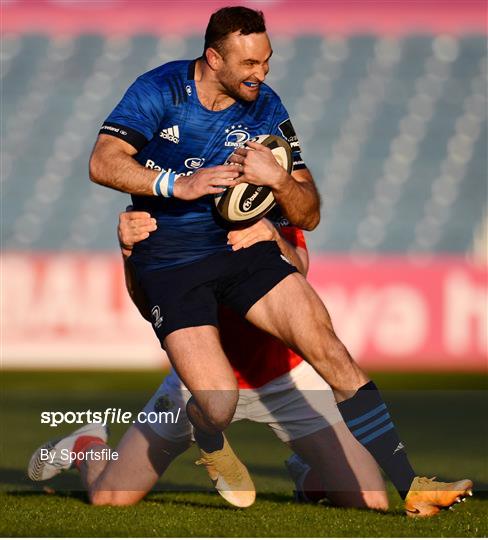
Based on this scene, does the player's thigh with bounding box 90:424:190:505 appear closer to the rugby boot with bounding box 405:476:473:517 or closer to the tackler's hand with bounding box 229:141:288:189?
the rugby boot with bounding box 405:476:473:517

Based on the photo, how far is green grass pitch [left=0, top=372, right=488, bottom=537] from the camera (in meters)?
4.98

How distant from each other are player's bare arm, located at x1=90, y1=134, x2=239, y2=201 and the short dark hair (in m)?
0.66

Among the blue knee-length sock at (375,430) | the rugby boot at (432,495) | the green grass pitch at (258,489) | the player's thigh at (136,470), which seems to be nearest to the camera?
the rugby boot at (432,495)

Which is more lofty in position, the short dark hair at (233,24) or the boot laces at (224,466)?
the short dark hair at (233,24)

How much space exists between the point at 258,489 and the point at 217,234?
5.40ft

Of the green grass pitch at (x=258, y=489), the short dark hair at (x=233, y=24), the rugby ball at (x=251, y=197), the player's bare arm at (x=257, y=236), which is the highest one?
the short dark hair at (x=233, y=24)

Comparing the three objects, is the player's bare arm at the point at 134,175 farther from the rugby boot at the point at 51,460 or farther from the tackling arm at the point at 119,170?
the rugby boot at the point at 51,460

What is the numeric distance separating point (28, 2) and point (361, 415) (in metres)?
21.9

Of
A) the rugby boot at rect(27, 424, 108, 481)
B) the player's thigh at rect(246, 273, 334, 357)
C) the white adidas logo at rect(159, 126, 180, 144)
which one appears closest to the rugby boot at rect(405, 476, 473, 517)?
the player's thigh at rect(246, 273, 334, 357)

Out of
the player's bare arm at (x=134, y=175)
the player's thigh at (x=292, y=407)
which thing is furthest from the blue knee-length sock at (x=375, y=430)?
the player's bare arm at (x=134, y=175)

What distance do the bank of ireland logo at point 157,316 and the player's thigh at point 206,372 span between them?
6.3 inches

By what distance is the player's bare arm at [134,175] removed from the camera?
5.08 metres

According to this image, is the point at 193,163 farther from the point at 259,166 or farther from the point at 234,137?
the point at 259,166

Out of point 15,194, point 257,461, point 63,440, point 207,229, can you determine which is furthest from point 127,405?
point 15,194
